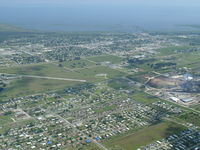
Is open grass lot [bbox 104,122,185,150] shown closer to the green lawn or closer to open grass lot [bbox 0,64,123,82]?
the green lawn

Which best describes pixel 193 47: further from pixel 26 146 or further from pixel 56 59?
pixel 26 146

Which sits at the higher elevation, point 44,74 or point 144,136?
point 44,74

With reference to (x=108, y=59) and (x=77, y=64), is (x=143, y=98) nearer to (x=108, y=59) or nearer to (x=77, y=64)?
(x=77, y=64)

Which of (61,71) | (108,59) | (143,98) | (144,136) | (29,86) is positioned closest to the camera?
(144,136)

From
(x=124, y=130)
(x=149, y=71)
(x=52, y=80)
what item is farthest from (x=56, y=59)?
(x=124, y=130)

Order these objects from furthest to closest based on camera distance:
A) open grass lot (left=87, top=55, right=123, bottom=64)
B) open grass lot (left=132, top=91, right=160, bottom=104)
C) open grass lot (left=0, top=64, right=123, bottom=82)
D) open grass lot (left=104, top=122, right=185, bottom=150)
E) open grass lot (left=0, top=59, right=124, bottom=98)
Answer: open grass lot (left=87, top=55, right=123, bottom=64) → open grass lot (left=0, top=64, right=123, bottom=82) → open grass lot (left=0, top=59, right=124, bottom=98) → open grass lot (left=132, top=91, right=160, bottom=104) → open grass lot (left=104, top=122, right=185, bottom=150)

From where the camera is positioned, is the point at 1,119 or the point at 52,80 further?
the point at 52,80

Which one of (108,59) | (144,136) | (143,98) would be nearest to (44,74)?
(108,59)

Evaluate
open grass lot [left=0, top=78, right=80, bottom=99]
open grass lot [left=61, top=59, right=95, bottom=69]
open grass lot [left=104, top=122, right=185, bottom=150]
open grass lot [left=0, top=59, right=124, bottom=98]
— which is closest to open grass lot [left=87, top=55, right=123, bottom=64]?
open grass lot [left=61, top=59, right=95, bottom=69]
